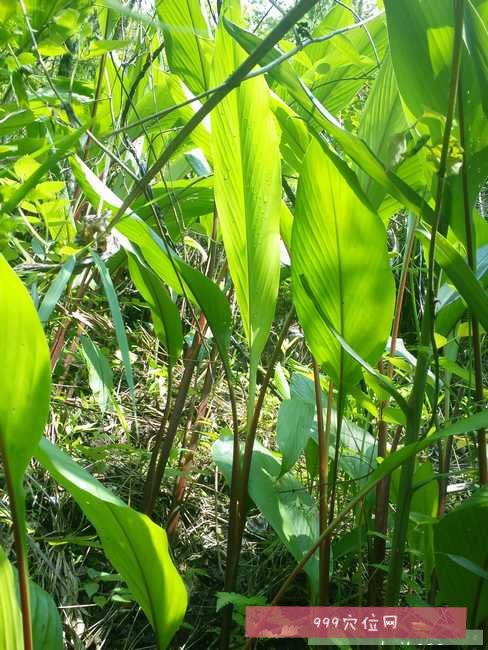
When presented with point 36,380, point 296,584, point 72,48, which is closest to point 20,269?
point 72,48

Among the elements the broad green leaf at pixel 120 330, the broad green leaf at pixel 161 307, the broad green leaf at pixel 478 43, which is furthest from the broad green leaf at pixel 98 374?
the broad green leaf at pixel 478 43

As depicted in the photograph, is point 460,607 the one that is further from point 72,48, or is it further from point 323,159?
point 72,48

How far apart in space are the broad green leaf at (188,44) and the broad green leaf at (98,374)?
0.45m

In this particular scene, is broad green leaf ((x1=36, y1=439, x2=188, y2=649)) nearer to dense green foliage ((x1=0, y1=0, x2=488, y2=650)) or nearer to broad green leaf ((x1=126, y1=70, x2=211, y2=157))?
dense green foliage ((x1=0, y1=0, x2=488, y2=650))

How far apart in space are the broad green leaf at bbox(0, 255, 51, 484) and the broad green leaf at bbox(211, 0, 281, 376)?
0.34 meters

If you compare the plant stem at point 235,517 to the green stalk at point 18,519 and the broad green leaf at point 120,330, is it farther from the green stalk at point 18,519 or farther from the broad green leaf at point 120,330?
the green stalk at point 18,519

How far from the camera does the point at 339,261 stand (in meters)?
0.75

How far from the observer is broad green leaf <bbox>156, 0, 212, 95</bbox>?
1.01 metres

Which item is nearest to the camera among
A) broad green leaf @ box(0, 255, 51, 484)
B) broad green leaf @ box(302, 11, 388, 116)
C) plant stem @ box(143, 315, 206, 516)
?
broad green leaf @ box(0, 255, 51, 484)

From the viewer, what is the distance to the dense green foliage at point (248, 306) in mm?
594

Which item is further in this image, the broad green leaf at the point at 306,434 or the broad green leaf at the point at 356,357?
the broad green leaf at the point at 306,434

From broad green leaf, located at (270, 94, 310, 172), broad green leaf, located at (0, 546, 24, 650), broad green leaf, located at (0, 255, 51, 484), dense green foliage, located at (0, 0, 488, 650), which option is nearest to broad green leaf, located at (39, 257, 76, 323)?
dense green foliage, located at (0, 0, 488, 650)

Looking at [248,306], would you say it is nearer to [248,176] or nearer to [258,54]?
[248,176]

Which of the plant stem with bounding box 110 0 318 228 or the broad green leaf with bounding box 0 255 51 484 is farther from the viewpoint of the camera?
the broad green leaf with bounding box 0 255 51 484
